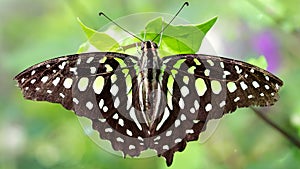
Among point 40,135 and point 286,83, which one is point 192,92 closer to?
point 286,83

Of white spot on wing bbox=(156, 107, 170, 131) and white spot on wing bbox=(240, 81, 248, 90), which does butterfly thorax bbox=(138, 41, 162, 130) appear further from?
white spot on wing bbox=(240, 81, 248, 90)

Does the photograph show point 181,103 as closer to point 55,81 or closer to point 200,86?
point 200,86

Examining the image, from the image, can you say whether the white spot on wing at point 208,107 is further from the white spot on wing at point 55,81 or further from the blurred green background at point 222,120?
the blurred green background at point 222,120

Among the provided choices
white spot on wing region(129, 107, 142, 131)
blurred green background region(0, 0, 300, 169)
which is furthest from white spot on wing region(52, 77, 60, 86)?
blurred green background region(0, 0, 300, 169)

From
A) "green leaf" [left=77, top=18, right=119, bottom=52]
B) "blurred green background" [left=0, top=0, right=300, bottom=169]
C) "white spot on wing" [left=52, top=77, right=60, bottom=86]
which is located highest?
"green leaf" [left=77, top=18, right=119, bottom=52]

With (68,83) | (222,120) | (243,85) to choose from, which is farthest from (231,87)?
(222,120)

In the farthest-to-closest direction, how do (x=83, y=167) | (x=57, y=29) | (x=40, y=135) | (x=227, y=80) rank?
(x=57, y=29), (x=40, y=135), (x=83, y=167), (x=227, y=80)

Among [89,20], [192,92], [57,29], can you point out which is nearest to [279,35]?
[89,20]
